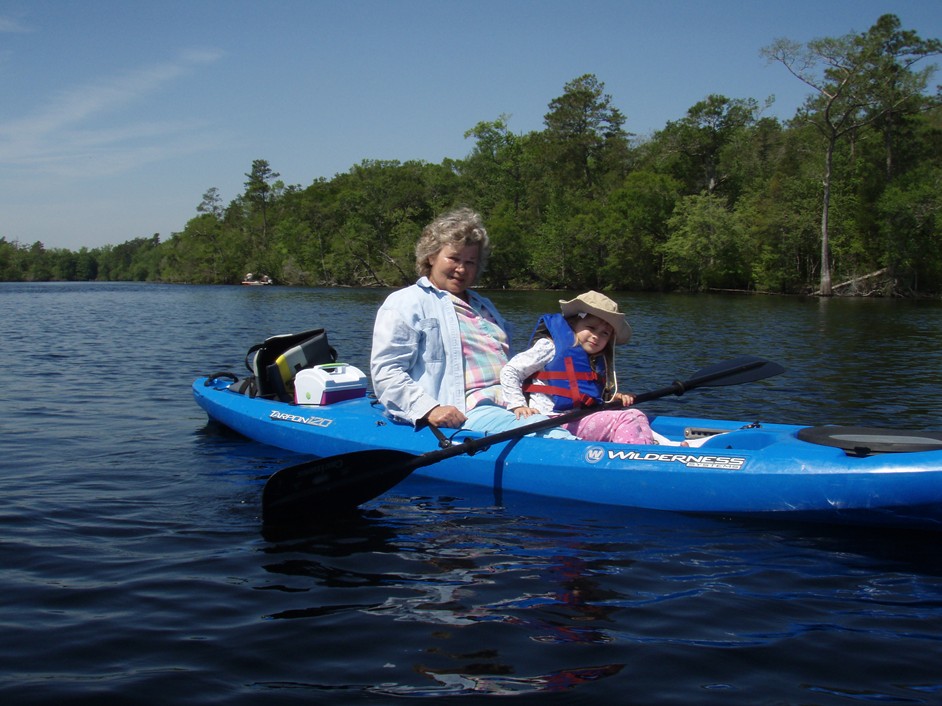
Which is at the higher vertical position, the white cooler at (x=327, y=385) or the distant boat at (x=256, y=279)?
the distant boat at (x=256, y=279)

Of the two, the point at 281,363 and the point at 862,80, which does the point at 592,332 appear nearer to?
the point at 281,363

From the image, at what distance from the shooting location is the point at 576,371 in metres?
5.03

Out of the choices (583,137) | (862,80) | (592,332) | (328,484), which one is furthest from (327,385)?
(583,137)

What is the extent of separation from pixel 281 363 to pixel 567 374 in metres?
2.77

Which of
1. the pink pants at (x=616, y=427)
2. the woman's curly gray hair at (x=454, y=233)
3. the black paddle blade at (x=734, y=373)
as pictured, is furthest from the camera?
the black paddle blade at (x=734, y=373)

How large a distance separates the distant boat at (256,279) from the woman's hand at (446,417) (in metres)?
70.8

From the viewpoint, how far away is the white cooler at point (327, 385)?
6.34 m

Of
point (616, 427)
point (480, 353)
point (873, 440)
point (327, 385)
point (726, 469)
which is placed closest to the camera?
point (873, 440)

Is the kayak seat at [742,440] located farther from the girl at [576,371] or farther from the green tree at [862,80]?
the green tree at [862,80]

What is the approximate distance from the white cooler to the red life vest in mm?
1895

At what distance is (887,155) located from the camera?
125 feet

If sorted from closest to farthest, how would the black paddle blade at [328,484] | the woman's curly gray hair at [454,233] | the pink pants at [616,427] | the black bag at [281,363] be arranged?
the black paddle blade at [328,484] < the woman's curly gray hair at [454,233] < the pink pants at [616,427] < the black bag at [281,363]

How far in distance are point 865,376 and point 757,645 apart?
8995 millimetres

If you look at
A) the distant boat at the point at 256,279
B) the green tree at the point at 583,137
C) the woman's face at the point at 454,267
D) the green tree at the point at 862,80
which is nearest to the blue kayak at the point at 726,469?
the woman's face at the point at 454,267
